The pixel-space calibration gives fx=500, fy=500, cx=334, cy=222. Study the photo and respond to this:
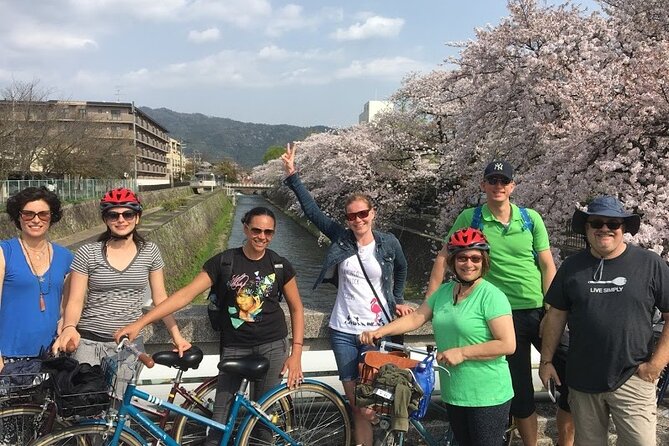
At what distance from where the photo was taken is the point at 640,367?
2.67m

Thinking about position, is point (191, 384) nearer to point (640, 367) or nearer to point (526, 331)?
point (526, 331)

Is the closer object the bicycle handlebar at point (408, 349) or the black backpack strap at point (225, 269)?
the bicycle handlebar at point (408, 349)

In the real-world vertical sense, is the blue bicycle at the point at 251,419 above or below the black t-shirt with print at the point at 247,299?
below

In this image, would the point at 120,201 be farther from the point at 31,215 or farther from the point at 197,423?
the point at 197,423

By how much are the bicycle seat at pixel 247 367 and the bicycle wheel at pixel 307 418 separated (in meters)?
0.30

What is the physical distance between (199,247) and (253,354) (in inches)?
914

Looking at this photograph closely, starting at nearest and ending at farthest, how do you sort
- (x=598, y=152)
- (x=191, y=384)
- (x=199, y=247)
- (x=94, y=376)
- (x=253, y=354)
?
(x=94, y=376) → (x=253, y=354) → (x=191, y=384) → (x=598, y=152) → (x=199, y=247)

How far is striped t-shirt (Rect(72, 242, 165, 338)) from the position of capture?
2.98 m

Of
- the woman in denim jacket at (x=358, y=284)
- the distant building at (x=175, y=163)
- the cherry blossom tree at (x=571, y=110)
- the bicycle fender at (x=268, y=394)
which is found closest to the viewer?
the bicycle fender at (x=268, y=394)

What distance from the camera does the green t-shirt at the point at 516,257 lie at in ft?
10.7

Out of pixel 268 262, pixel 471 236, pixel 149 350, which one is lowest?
pixel 149 350

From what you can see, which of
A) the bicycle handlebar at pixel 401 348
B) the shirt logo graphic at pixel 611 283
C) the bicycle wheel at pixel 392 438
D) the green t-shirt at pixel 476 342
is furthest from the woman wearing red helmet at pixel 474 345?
the shirt logo graphic at pixel 611 283

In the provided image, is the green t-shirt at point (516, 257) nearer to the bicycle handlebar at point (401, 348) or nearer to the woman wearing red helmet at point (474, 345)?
the woman wearing red helmet at point (474, 345)

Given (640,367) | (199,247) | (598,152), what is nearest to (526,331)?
(640,367)
